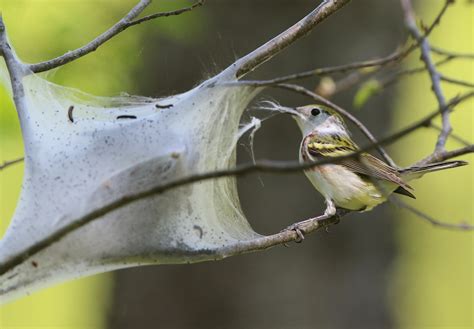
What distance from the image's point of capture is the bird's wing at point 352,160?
398 centimetres

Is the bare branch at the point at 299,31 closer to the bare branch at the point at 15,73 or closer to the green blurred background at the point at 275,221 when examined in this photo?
the bare branch at the point at 15,73

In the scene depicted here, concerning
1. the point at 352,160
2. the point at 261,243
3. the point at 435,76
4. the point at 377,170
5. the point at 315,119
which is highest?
the point at 315,119

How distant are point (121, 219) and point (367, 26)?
410cm

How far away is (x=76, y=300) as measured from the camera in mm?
9961

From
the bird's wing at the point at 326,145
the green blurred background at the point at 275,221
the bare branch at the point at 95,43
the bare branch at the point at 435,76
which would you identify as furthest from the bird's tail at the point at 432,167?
the green blurred background at the point at 275,221

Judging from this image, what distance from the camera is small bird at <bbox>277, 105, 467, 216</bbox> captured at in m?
3.99

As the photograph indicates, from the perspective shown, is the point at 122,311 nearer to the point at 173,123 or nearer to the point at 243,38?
the point at 243,38

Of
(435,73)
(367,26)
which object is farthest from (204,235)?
(367,26)

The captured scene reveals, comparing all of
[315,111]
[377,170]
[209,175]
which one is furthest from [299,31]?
[315,111]

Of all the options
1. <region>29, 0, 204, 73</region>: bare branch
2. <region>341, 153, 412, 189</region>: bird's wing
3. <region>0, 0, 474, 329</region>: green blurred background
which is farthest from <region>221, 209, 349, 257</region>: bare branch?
<region>0, 0, 474, 329</region>: green blurred background

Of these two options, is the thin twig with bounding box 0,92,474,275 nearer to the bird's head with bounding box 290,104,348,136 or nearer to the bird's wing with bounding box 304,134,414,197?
the bird's wing with bounding box 304,134,414,197

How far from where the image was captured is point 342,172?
13.9 feet

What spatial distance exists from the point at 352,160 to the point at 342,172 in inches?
4.1

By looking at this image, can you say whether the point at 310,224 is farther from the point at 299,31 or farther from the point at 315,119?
the point at 315,119
